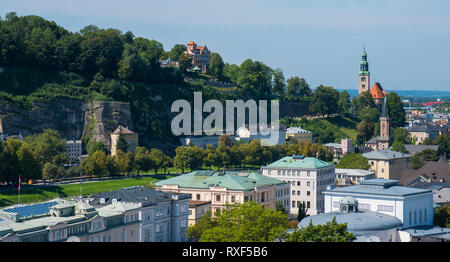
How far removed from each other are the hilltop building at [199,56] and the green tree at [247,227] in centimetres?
13158

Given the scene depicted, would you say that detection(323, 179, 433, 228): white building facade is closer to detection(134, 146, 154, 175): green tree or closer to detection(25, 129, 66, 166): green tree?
detection(25, 129, 66, 166): green tree

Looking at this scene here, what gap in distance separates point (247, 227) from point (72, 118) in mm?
82884

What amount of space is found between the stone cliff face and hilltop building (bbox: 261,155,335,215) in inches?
1774

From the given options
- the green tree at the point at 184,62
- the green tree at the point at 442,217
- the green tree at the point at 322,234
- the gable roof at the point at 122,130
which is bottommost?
the green tree at the point at 442,217

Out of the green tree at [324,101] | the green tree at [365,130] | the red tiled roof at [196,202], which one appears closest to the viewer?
the red tiled roof at [196,202]

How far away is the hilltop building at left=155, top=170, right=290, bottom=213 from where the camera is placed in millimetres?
68375

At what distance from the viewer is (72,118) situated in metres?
123

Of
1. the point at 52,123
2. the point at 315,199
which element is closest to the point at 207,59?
the point at 52,123

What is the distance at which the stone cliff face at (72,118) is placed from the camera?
368 feet

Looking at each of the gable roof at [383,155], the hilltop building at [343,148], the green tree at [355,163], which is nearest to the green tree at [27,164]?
the green tree at [355,163]

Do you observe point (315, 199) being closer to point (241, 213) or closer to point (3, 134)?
point (241, 213)

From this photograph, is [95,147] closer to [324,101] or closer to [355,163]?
[355,163]

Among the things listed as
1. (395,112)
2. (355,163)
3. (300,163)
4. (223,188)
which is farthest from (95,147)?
(395,112)

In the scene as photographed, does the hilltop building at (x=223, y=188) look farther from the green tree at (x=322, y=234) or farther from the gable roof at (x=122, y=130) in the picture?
the gable roof at (x=122, y=130)
